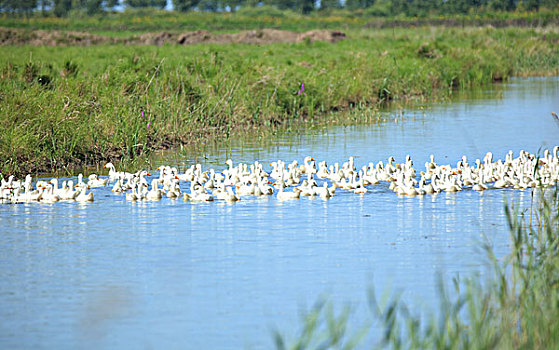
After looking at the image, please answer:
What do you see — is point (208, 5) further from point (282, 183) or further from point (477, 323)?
point (477, 323)

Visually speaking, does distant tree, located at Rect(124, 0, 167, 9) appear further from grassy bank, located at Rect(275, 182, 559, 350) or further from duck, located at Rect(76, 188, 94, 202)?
grassy bank, located at Rect(275, 182, 559, 350)

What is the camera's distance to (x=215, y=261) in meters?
12.1

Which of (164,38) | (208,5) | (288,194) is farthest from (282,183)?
(208,5)

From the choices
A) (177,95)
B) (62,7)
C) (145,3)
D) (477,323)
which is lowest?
(477,323)

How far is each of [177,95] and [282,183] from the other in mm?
8672

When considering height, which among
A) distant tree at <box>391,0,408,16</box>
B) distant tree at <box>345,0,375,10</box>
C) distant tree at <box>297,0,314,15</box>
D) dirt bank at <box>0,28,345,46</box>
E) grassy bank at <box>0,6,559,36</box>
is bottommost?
dirt bank at <box>0,28,345,46</box>

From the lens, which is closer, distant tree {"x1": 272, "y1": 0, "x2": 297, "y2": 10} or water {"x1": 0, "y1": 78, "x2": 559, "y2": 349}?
water {"x1": 0, "y1": 78, "x2": 559, "y2": 349}

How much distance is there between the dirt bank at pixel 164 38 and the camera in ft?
215

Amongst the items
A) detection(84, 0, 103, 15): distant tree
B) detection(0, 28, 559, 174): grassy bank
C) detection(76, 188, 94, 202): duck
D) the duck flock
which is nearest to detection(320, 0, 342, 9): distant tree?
detection(84, 0, 103, 15): distant tree

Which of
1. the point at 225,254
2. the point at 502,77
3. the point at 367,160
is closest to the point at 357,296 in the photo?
the point at 225,254

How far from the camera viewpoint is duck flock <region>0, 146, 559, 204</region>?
16.0 metres

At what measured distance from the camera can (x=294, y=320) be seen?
9.58 metres

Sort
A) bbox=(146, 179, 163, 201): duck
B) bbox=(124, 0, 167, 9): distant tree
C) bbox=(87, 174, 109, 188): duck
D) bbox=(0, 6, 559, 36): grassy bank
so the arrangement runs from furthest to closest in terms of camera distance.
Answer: bbox=(124, 0, 167, 9): distant tree → bbox=(0, 6, 559, 36): grassy bank → bbox=(87, 174, 109, 188): duck → bbox=(146, 179, 163, 201): duck

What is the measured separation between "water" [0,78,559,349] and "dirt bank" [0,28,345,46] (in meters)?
48.4
